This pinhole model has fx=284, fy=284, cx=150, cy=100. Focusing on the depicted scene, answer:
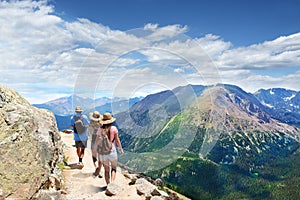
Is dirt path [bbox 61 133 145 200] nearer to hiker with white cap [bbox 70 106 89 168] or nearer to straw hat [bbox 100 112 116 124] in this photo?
hiker with white cap [bbox 70 106 89 168]

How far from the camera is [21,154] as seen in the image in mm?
10695

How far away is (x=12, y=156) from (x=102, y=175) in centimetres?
692

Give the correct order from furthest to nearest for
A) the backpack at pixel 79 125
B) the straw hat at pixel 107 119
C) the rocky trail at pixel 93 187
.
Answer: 1. the backpack at pixel 79 125
2. the rocky trail at pixel 93 187
3. the straw hat at pixel 107 119

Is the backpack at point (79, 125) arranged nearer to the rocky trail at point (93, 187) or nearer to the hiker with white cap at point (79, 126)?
the hiker with white cap at point (79, 126)

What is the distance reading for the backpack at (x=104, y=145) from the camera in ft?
43.3

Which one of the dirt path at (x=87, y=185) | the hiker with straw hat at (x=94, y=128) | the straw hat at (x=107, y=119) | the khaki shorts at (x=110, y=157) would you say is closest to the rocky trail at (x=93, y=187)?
the dirt path at (x=87, y=185)

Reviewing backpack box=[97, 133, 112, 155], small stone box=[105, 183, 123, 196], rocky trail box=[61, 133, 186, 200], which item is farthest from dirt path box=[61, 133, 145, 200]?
backpack box=[97, 133, 112, 155]

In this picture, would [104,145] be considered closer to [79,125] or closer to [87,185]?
[87,185]

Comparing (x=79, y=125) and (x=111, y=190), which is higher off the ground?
(x=79, y=125)

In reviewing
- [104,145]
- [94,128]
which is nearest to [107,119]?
[104,145]

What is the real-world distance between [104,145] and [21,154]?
3762mm

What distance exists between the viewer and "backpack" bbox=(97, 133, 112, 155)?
13.2 meters

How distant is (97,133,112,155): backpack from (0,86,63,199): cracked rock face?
2.35 metres

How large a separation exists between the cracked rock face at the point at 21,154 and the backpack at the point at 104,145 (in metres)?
2.35
